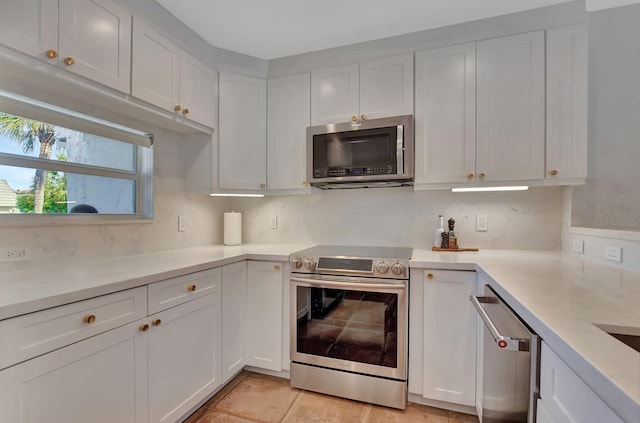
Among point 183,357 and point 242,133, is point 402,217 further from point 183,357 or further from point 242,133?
point 183,357

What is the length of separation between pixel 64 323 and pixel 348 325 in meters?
1.41

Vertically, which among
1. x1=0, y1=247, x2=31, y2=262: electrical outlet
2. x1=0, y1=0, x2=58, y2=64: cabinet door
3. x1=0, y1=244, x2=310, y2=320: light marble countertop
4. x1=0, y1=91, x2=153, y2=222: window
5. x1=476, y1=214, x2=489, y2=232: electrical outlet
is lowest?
x1=0, y1=244, x2=310, y2=320: light marble countertop

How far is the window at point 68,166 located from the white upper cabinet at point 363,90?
130 centimetres

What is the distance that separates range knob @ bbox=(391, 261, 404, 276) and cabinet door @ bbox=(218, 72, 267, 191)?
47.7 inches

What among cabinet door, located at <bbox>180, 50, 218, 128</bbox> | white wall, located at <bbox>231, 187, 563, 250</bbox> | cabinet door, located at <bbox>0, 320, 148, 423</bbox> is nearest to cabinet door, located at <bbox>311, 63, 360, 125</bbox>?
white wall, located at <bbox>231, 187, 563, 250</bbox>

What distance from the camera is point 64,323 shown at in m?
1.03

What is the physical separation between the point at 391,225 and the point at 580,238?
46.2 inches

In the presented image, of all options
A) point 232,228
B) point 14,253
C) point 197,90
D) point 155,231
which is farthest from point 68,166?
point 232,228

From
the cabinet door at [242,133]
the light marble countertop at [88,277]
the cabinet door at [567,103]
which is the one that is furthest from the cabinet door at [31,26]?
the cabinet door at [567,103]

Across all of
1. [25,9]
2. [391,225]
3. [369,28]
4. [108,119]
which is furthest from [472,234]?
[25,9]

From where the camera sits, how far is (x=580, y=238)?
5.82 ft

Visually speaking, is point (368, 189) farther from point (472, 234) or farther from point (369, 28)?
point (369, 28)

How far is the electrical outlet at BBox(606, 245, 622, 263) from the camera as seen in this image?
143cm

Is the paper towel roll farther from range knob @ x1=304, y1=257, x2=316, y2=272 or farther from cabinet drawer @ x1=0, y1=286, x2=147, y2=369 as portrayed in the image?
cabinet drawer @ x1=0, y1=286, x2=147, y2=369
